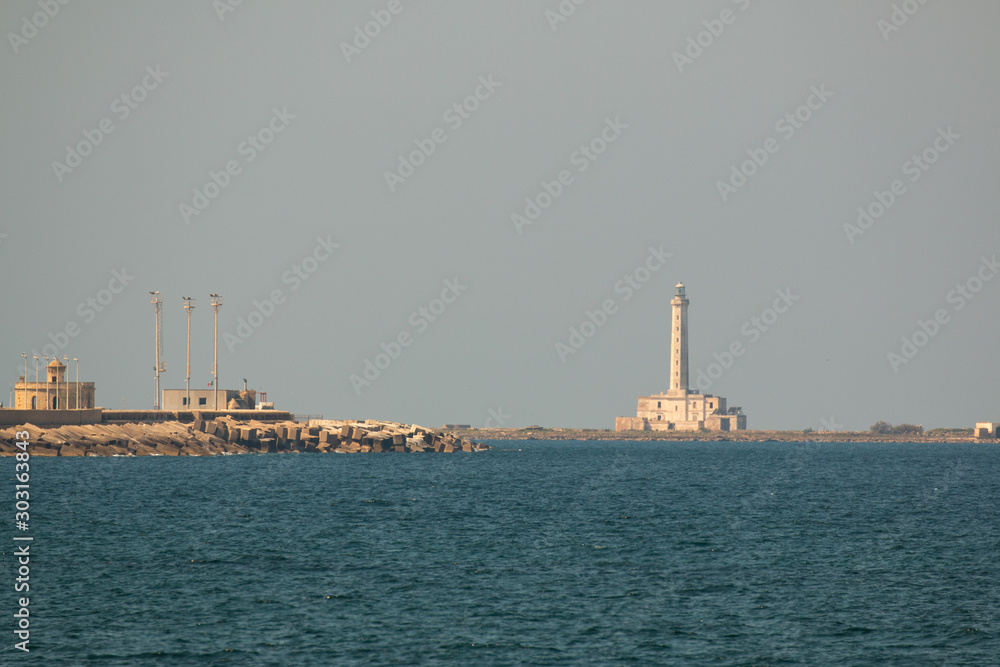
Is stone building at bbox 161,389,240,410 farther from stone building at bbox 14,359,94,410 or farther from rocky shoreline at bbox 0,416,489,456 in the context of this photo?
stone building at bbox 14,359,94,410

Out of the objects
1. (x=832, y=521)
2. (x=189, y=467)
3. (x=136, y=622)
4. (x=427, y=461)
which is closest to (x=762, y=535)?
(x=832, y=521)

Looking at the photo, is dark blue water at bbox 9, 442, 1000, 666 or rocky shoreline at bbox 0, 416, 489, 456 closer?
dark blue water at bbox 9, 442, 1000, 666

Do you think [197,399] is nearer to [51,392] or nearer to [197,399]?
[197,399]

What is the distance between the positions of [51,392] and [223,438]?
67.5 ft

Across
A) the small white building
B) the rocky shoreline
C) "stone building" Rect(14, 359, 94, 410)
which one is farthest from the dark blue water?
the small white building

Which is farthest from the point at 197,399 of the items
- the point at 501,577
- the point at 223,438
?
the point at 501,577

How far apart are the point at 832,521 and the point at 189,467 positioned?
66682mm

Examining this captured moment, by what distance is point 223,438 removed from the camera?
135 meters

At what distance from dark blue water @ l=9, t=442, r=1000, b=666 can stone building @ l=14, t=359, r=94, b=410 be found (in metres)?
51.0

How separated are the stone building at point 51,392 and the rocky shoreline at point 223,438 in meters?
6.43

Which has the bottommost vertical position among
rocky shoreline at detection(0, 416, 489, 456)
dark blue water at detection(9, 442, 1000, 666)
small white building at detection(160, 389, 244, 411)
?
dark blue water at detection(9, 442, 1000, 666)

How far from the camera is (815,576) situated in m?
43.8

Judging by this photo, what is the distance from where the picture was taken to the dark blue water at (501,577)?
31812 mm

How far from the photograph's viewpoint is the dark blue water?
104 feet
